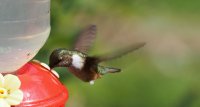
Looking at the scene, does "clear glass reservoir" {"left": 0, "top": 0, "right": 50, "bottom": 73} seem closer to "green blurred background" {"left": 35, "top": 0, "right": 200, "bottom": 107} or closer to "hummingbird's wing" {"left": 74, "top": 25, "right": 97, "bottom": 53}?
"hummingbird's wing" {"left": 74, "top": 25, "right": 97, "bottom": 53}

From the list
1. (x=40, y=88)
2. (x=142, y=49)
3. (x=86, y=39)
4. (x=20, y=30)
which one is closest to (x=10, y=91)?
(x=40, y=88)

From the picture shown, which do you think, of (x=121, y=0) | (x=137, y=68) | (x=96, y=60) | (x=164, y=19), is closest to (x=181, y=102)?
(x=137, y=68)

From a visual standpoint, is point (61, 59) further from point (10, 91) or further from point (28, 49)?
point (10, 91)

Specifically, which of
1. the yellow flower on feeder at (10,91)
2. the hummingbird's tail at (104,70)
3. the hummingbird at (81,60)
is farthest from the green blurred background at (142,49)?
the yellow flower on feeder at (10,91)

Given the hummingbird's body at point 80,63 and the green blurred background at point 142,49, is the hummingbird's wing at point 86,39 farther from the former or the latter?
the green blurred background at point 142,49

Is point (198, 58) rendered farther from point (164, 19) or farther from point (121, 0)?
point (121, 0)

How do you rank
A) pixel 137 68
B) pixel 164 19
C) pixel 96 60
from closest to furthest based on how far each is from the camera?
1. pixel 96 60
2. pixel 137 68
3. pixel 164 19

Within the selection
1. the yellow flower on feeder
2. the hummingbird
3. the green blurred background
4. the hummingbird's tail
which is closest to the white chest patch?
the hummingbird
